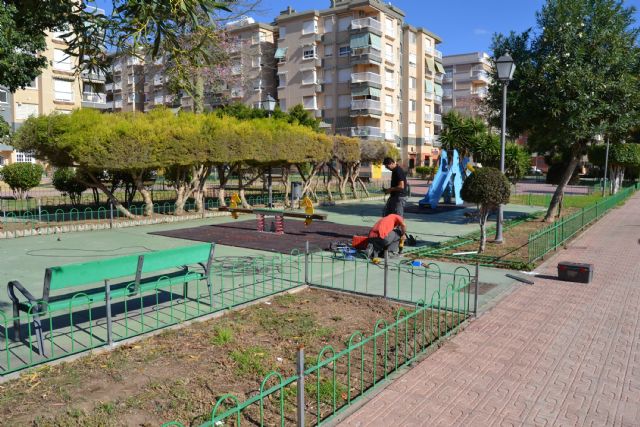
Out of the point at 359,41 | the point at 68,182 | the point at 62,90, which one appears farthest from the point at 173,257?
the point at 359,41

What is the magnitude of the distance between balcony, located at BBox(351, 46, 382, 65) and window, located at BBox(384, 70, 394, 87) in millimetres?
1993

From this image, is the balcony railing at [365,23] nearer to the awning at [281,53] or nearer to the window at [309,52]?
the window at [309,52]

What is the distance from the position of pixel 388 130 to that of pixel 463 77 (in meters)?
26.2

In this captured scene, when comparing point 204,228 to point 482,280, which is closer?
point 482,280

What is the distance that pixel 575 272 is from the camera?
912cm

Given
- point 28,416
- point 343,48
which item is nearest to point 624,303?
point 28,416

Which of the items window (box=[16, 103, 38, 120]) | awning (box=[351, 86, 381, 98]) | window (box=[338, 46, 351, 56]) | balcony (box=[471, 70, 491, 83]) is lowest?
window (box=[16, 103, 38, 120])

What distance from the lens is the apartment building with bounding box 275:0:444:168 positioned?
51.1 meters

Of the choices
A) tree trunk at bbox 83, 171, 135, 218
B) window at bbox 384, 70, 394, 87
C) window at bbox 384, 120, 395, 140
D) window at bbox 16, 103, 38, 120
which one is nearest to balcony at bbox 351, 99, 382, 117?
window at bbox 384, 120, 395, 140

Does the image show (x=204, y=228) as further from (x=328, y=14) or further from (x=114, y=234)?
(x=328, y=14)

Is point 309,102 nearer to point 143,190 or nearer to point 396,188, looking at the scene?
point 143,190

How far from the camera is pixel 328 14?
173ft

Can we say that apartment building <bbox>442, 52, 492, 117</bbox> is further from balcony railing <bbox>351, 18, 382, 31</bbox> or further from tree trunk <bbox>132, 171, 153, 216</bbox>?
tree trunk <bbox>132, 171, 153, 216</bbox>

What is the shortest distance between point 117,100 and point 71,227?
57501 millimetres
